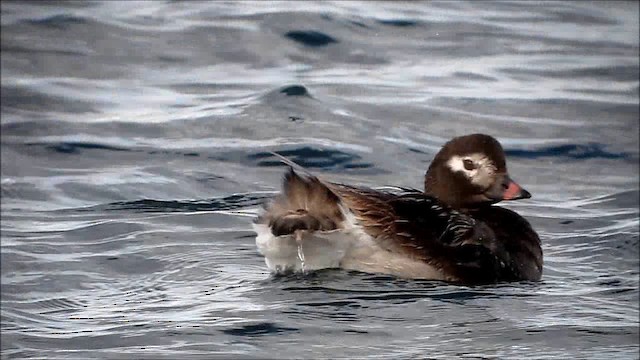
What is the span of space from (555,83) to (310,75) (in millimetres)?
2380

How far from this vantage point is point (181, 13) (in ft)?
51.9

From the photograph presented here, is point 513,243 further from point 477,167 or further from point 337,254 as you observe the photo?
point 337,254

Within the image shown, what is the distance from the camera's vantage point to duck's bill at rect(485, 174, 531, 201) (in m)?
7.79

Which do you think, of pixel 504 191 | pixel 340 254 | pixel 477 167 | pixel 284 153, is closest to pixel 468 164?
pixel 477 167

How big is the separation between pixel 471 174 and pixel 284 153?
10.5ft

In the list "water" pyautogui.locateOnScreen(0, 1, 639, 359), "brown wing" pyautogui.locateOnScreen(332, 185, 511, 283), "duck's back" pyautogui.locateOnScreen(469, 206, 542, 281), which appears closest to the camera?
"water" pyautogui.locateOnScreen(0, 1, 639, 359)

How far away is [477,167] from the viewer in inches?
306

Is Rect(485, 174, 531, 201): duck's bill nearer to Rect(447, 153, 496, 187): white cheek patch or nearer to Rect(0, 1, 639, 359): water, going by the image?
Rect(447, 153, 496, 187): white cheek patch

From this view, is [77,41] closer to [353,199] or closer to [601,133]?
[601,133]

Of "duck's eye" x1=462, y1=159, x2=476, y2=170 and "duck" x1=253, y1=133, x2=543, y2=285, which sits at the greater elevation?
"duck's eye" x1=462, y1=159, x2=476, y2=170

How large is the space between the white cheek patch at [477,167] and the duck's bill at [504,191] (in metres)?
0.06

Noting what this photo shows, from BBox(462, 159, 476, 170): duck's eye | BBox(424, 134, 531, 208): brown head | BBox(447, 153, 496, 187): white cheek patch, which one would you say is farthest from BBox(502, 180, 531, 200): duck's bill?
BBox(462, 159, 476, 170): duck's eye

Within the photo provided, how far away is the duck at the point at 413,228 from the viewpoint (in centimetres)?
693

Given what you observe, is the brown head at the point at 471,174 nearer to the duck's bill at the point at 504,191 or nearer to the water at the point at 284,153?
the duck's bill at the point at 504,191
